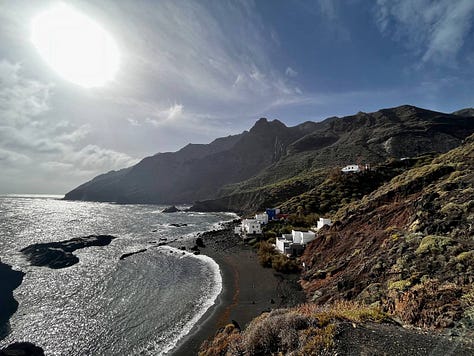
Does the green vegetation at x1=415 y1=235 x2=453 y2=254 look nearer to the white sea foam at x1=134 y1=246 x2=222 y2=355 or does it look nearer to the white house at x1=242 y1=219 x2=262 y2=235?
the white sea foam at x1=134 y1=246 x2=222 y2=355

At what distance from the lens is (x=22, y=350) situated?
2259 centimetres

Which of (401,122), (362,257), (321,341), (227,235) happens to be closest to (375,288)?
(362,257)

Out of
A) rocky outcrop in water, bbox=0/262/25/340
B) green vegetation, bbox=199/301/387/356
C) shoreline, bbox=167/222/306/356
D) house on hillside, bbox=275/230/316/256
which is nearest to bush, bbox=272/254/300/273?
shoreline, bbox=167/222/306/356

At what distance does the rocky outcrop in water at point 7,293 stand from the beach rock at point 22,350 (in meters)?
4.84

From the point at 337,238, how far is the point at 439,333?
27.6 metres

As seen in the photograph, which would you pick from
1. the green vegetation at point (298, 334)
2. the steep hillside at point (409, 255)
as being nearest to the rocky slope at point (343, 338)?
the green vegetation at point (298, 334)

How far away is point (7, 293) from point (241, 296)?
31.5 metres

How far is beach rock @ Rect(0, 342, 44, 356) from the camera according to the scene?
22.1m

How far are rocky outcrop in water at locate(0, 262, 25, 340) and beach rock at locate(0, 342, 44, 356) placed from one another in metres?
4.84

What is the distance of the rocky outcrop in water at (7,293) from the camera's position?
28734 millimetres

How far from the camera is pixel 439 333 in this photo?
9586mm

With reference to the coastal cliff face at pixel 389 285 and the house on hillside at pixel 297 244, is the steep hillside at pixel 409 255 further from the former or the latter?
the house on hillside at pixel 297 244

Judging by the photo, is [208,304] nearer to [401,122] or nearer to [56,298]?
[56,298]

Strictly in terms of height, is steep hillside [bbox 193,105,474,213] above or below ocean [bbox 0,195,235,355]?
above
